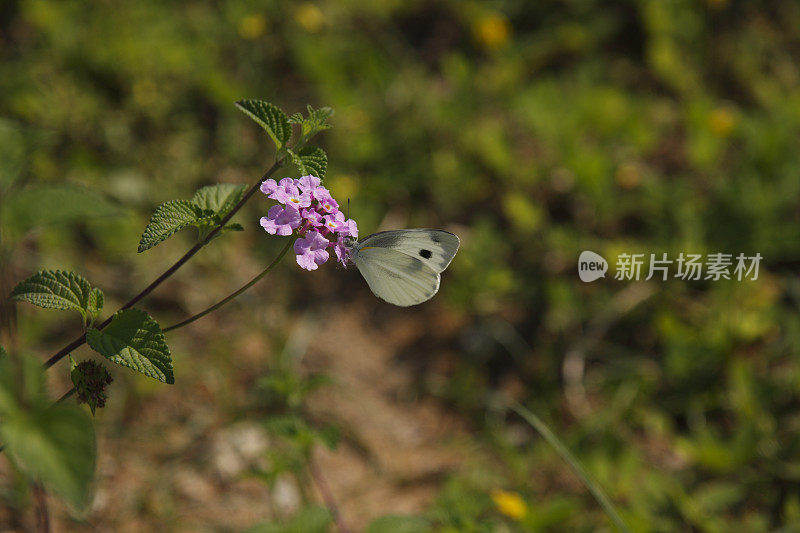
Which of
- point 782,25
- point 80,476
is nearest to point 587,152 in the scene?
point 782,25

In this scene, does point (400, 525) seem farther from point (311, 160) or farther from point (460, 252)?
point (460, 252)

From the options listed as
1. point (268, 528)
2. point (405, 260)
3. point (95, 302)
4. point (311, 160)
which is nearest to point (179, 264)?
point (95, 302)

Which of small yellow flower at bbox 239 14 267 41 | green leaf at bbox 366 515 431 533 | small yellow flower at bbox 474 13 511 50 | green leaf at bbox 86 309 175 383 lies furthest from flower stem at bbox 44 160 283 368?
small yellow flower at bbox 474 13 511 50

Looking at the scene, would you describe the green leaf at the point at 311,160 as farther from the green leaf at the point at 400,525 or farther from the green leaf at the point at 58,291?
the green leaf at the point at 400,525

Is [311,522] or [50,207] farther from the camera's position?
[311,522]

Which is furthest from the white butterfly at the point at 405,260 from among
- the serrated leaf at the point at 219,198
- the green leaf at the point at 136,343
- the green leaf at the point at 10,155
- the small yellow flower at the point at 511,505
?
the small yellow flower at the point at 511,505

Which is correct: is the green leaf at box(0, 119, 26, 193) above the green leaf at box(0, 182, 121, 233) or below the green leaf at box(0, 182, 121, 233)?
above

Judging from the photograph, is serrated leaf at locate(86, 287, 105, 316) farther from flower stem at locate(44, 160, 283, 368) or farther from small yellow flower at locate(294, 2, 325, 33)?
small yellow flower at locate(294, 2, 325, 33)
